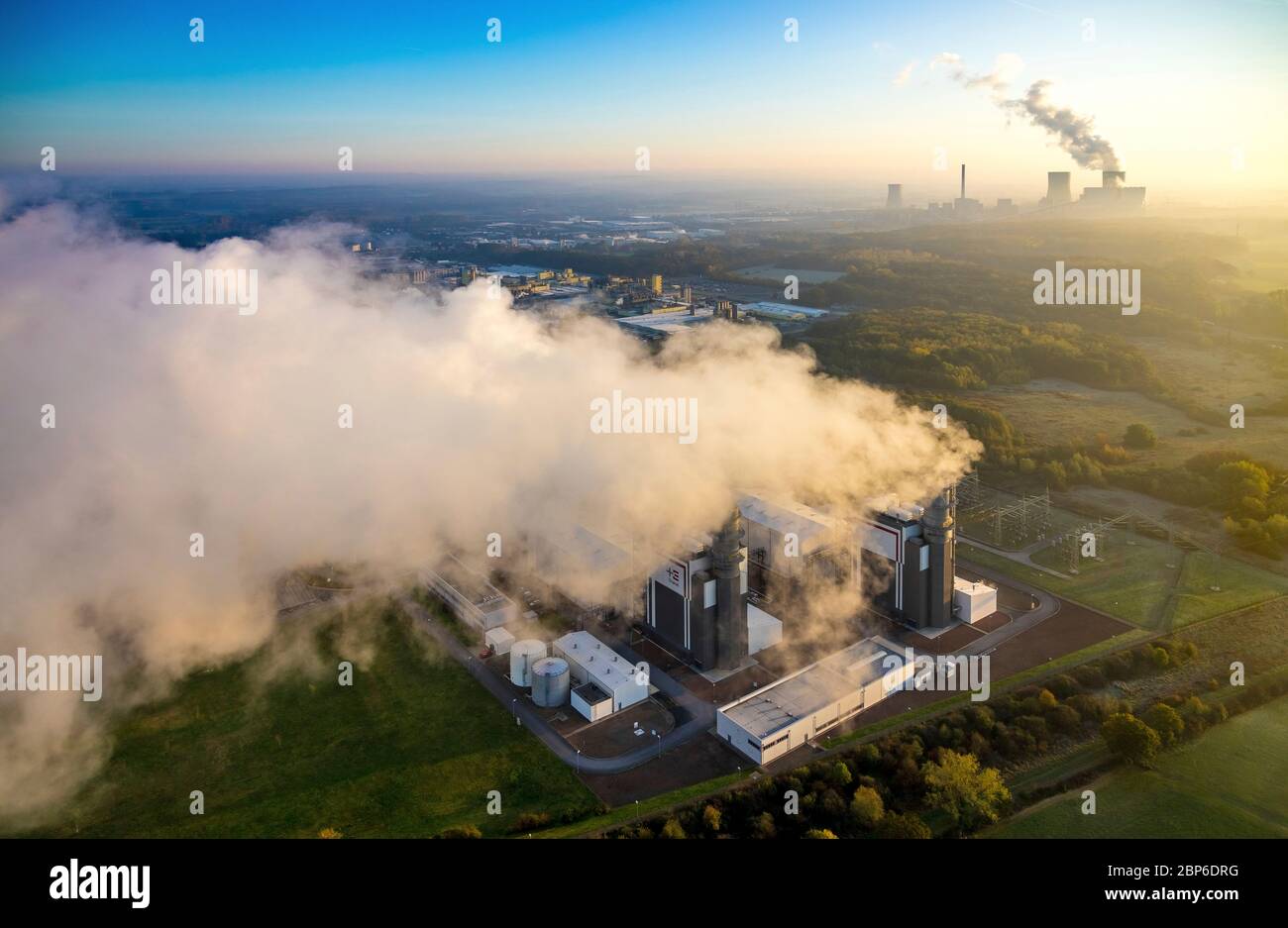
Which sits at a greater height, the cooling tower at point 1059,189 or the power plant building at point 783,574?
the cooling tower at point 1059,189

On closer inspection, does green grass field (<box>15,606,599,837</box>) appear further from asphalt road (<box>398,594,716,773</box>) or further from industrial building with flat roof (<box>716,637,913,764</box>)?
industrial building with flat roof (<box>716,637,913,764</box>)

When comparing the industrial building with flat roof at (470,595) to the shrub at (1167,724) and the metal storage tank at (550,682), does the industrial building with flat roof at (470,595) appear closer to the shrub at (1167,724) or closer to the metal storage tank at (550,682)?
the metal storage tank at (550,682)

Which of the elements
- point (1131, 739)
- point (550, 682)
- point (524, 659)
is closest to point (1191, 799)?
point (1131, 739)

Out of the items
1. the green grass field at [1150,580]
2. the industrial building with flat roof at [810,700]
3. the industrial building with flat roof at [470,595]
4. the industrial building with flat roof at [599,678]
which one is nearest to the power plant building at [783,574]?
the industrial building with flat roof at [599,678]

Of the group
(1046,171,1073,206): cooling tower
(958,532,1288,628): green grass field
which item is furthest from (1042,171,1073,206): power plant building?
(958,532,1288,628): green grass field

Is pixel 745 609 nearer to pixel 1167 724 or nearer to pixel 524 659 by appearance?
pixel 524 659

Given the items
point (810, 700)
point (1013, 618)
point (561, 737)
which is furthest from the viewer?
point (1013, 618)

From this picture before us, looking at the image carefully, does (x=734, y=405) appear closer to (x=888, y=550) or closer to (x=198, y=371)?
(x=888, y=550)
